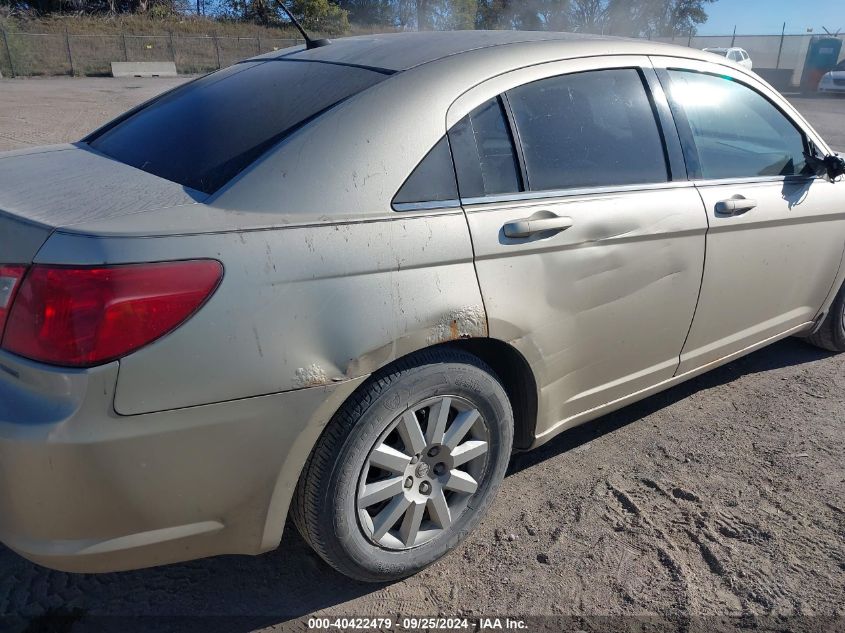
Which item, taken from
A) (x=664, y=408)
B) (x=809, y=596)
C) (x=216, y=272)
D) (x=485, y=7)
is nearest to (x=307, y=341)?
(x=216, y=272)

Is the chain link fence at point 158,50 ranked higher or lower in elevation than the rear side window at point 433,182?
lower

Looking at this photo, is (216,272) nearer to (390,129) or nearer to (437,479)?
(390,129)

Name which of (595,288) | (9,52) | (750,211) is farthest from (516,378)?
(9,52)

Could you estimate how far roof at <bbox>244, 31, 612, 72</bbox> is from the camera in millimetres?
2594

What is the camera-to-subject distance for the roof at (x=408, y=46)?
2.59 meters

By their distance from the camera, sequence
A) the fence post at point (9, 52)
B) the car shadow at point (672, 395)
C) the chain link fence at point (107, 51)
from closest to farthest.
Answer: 1. the car shadow at point (672, 395)
2. the fence post at point (9, 52)
3. the chain link fence at point (107, 51)

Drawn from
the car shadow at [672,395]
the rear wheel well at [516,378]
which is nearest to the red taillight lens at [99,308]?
the rear wheel well at [516,378]

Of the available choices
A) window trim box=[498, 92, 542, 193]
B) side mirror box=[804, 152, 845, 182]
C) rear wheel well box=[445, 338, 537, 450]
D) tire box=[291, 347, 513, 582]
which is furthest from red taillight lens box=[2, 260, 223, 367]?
Answer: side mirror box=[804, 152, 845, 182]

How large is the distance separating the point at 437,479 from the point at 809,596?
51.5 inches

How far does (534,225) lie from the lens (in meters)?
2.45

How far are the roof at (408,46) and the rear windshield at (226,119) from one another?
0.08m

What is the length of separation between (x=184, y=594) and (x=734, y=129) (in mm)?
3016

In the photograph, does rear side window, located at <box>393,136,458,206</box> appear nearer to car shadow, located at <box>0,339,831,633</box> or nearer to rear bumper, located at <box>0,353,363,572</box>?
rear bumper, located at <box>0,353,363,572</box>

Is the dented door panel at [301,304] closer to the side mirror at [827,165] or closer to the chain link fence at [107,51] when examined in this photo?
the side mirror at [827,165]
